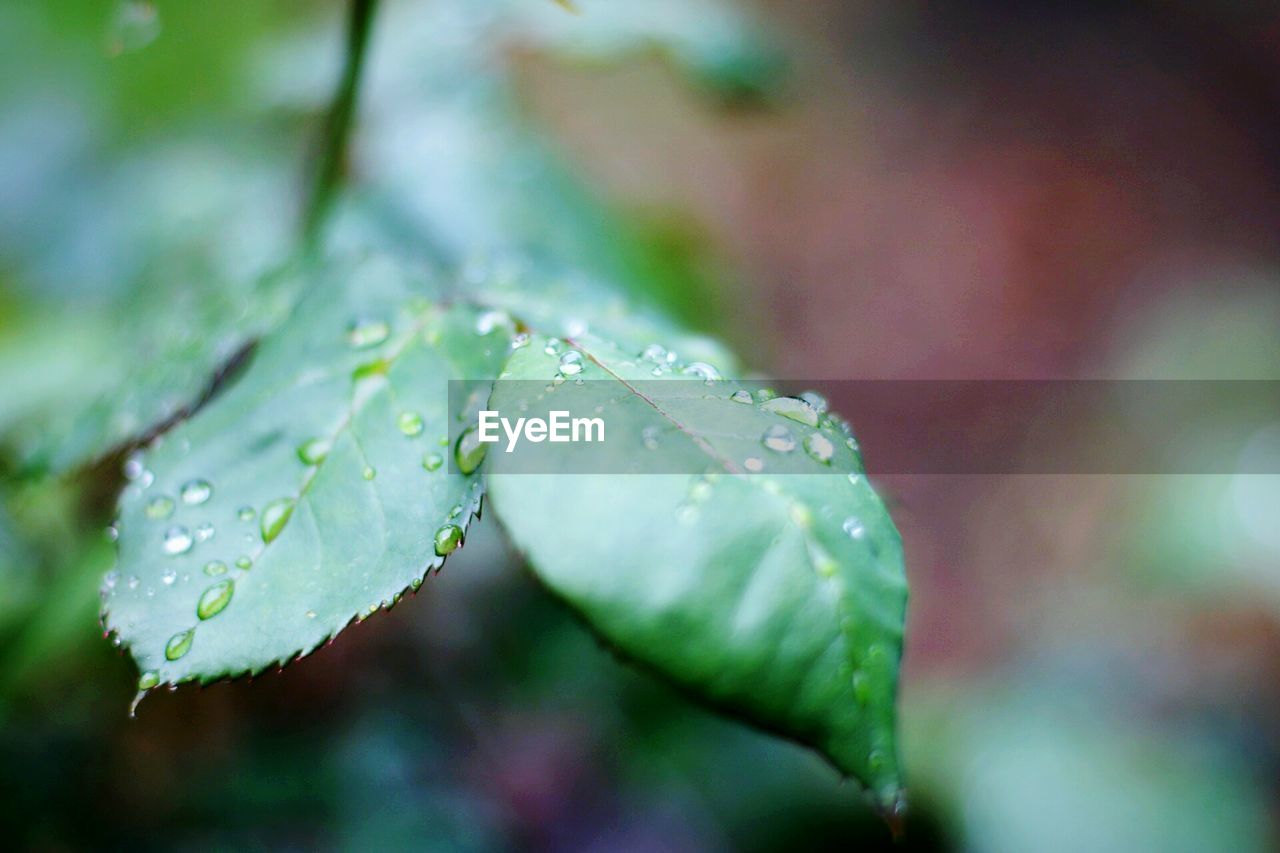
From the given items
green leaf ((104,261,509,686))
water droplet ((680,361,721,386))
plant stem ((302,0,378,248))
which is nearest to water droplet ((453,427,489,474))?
green leaf ((104,261,509,686))

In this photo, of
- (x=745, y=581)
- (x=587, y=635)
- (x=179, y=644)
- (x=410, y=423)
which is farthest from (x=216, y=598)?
(x=587, y=635)

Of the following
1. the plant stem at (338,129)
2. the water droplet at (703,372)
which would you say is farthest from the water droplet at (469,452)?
the plant stem at (338,129)

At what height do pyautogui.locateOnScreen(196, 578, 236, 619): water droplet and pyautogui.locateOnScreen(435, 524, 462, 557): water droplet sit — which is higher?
pyautogui.locateOnScreen(435, 524, 462, 557): water droplet

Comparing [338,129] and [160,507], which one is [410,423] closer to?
[160,507]

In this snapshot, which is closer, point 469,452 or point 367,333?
point 469,452

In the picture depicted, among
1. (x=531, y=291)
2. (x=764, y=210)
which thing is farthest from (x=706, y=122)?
(x=531, y=291)

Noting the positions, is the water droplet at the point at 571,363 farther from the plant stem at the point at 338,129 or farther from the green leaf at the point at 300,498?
the plant stem at the point at 338,129

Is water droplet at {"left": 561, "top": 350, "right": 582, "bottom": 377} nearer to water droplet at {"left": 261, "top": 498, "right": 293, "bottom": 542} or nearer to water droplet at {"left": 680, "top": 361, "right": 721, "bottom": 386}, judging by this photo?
water droplet at {"left": 680, "top": 361, "right": 721, "bottom": 386}
